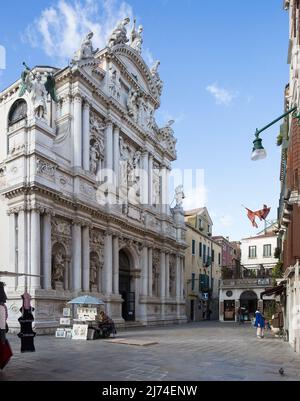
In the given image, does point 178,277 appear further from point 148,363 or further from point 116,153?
point 148,363

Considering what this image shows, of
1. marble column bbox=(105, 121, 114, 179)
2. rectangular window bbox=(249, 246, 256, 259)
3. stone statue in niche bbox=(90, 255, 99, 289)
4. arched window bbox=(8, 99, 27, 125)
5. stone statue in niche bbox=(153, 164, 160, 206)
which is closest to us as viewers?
stone statue in niche bbox=(90, 255, 99, 289)

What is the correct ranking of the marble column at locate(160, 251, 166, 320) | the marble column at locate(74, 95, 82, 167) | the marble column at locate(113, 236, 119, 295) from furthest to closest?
the marble column at locate(160, 251, 166, 320) < the marble column at locate(113, 236, 119, 295) < the marble column at locate(74, 95, 82, 167)

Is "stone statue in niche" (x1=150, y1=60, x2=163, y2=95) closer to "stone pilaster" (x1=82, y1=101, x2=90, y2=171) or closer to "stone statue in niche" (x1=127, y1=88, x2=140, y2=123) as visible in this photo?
"stone statue in niche" (x1=127, y1=88, x2=140, y2=123)

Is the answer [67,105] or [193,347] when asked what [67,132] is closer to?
[67,105]

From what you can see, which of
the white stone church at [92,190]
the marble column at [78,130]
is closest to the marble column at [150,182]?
the white stone church at [92,190]

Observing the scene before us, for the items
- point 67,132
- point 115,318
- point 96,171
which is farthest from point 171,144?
point 115,318

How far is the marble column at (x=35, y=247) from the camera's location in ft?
66.5

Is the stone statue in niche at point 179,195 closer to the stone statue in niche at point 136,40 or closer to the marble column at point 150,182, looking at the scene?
the marble column at point 150,182

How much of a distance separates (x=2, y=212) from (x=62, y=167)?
3.89 meters

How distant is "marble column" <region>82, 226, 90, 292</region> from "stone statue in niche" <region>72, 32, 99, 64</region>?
10.0 m

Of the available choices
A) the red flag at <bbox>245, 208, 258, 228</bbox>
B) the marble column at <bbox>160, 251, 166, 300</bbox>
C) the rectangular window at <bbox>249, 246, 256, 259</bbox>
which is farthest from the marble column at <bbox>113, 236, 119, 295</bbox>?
the rectangular window at <bbox>249, 246, 256, 259</bbox>

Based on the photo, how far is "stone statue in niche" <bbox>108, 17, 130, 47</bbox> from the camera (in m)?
29.9

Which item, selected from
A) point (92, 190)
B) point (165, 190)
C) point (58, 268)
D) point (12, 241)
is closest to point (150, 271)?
point (165, 190)

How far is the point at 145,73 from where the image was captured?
34.9 meters
